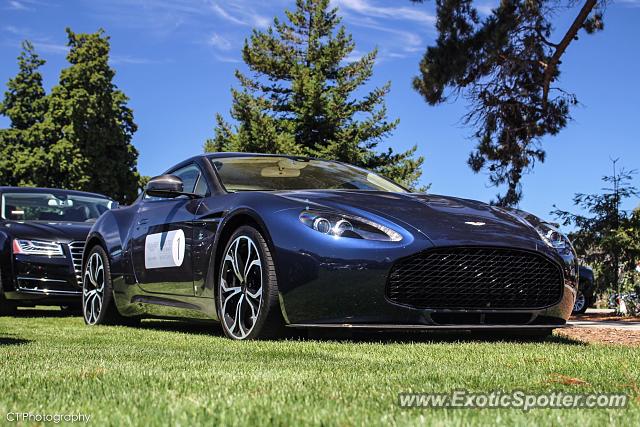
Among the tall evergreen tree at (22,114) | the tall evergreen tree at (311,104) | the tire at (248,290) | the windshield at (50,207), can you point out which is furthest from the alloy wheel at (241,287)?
the tall evergreen tree at (22,114)

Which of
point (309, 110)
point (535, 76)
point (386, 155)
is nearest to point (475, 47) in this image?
point (535, 76)

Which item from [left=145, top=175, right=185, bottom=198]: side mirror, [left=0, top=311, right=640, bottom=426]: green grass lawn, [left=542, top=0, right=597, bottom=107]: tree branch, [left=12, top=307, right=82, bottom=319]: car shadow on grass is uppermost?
[left=542, top=0, right=597, bottom=107]: tree branch

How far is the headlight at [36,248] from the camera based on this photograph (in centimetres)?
969

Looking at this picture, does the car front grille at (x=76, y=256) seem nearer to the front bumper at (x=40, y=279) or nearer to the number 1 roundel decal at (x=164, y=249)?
the front bumper at (x=40, y=279)

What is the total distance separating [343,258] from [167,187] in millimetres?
1822

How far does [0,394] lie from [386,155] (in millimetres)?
35694

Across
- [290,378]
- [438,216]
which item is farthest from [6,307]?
[290,378]

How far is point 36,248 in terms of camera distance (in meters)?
9.72

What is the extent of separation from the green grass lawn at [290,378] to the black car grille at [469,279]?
0.91 feet

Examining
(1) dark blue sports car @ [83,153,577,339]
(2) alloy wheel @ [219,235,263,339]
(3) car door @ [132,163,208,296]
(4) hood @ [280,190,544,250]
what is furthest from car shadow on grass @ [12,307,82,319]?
(4) hood @ [280,190,544,250]

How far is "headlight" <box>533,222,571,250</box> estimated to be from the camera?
5.62m

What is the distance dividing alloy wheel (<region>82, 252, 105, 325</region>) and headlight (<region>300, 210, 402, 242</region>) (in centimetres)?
328

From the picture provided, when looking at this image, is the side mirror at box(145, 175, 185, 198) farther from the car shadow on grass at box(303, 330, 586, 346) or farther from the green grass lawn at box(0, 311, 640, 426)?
the car shadow on grass at box(303, 330, 586, 346)

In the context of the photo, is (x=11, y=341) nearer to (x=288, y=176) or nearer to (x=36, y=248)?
(x=288, y=176)
